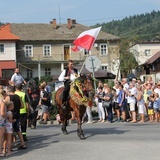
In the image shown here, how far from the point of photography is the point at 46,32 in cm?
7075

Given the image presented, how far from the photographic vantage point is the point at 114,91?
21047 mm

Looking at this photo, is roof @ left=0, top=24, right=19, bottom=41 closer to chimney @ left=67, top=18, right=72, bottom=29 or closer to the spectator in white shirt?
chimney @ left=67, top=18, right=72, bottom=29

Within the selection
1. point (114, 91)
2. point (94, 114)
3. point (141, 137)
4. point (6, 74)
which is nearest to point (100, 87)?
point (114, 91)

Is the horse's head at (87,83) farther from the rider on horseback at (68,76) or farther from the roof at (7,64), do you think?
the roof at (7,64)

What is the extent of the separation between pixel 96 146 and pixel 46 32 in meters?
60.3

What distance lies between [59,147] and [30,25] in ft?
207

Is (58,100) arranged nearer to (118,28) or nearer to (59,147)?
(59,147)

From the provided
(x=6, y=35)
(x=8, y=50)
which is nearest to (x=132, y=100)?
(x=8, y=50)

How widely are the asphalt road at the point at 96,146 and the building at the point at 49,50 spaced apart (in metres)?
53.4

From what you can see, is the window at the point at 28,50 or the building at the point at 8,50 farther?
the window at the point at 28,50

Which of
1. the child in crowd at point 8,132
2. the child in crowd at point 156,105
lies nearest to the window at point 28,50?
the child in crowd at point 156,105

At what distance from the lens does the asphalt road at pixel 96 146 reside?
10.3m

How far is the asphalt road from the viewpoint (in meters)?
10.3

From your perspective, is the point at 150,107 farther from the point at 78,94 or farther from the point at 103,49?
the point at 103,49
